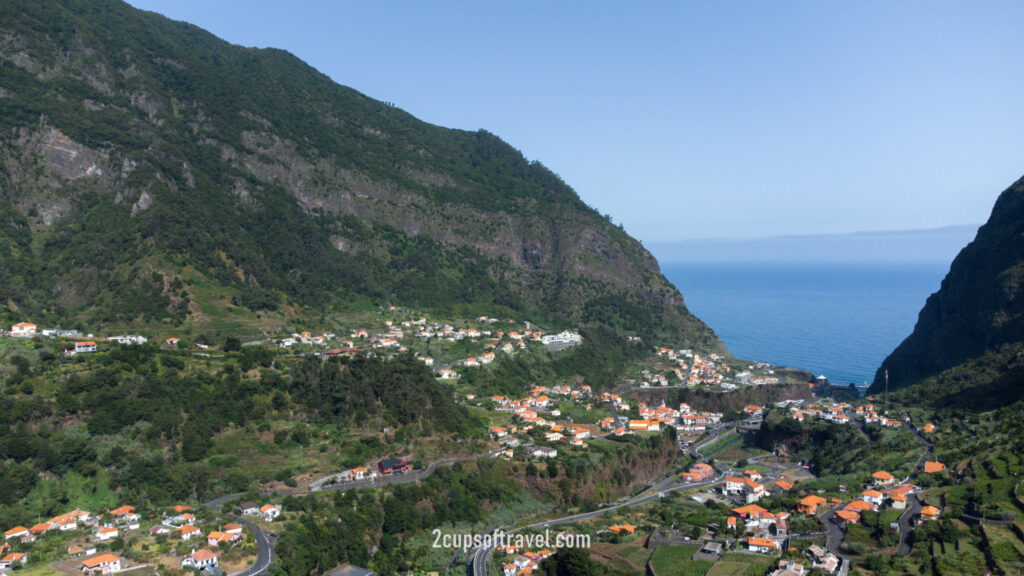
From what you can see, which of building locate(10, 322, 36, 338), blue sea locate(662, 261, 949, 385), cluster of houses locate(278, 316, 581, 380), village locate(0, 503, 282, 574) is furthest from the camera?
blue sea locate(662, 261, 949, 385)

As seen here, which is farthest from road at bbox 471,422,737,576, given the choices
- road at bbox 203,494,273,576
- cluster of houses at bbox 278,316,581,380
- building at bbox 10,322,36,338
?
building at bbox 10,322,36,338

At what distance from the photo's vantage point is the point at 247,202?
90312mm

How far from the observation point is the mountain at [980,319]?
62.5 metres

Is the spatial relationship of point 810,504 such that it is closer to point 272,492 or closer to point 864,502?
point 864,502

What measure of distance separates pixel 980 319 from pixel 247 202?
255ft

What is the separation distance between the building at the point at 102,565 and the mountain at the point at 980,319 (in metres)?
57.2

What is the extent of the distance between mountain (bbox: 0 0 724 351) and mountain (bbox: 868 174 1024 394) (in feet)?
95.1

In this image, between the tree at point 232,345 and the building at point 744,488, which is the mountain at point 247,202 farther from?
the building at point 744,488

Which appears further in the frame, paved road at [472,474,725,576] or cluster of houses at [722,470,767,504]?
cluster of houses at [722,470,767,504]

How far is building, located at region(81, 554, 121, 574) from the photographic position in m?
29.1

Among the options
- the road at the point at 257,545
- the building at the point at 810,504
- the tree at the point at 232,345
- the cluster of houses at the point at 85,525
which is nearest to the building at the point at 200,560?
the road at the point at 257,545

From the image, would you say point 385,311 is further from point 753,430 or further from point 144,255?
point 753,430

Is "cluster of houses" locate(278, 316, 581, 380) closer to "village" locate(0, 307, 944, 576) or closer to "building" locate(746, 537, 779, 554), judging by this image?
"village" locate(0, 307, 944, 576)

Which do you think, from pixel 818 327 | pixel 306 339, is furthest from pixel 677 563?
pixel 818 327
